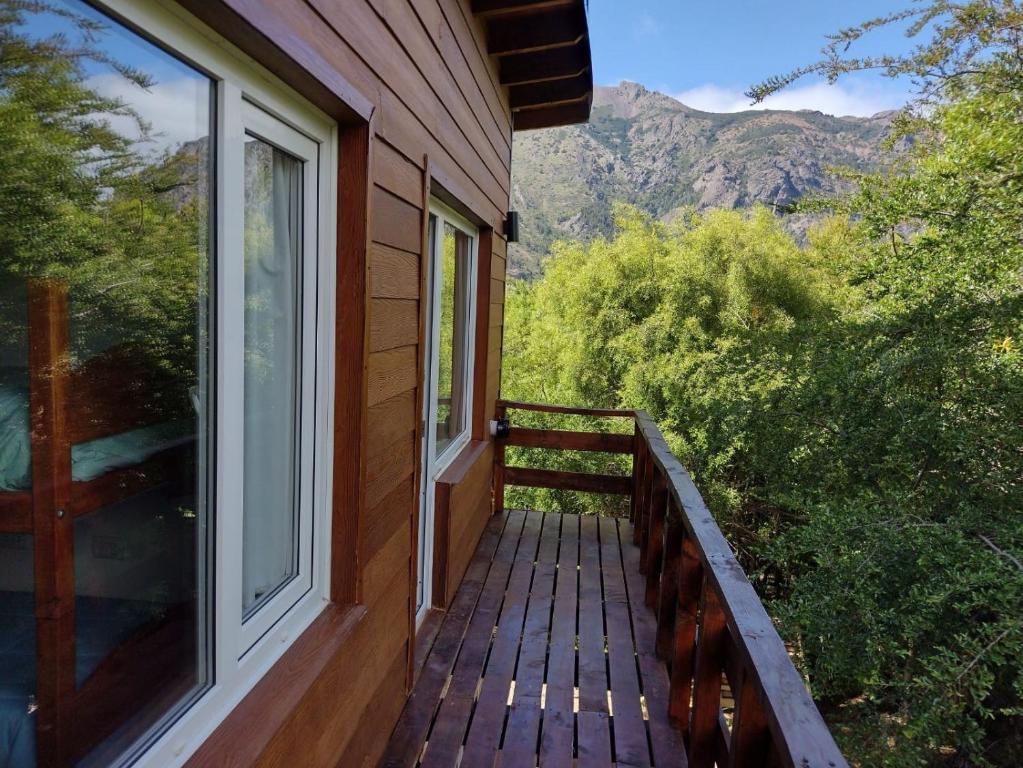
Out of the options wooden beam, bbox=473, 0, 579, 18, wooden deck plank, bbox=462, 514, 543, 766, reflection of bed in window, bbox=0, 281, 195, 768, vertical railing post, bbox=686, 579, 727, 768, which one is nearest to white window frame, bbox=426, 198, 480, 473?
wooden deck plank, bbox=462, 514, 543, 766

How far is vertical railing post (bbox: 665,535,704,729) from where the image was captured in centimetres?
214

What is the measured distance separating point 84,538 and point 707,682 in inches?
59.4

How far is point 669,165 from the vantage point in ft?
139

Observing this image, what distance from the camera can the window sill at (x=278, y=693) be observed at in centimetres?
112

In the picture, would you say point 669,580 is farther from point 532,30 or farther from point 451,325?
point 532,30

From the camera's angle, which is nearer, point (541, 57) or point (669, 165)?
point (541, 57)

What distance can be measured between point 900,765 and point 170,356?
3.65m

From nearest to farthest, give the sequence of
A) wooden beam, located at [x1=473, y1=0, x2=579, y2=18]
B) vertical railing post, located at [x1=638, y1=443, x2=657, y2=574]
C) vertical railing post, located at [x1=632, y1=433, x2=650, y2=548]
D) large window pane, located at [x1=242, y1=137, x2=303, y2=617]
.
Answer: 1. large window pane, located at [x1=242, y1=137, x2=303, y2=617]
2. wooden beam, located at [x1=473, y1=0, x2=579, y2=18]
3. vertical railing post, located at [x1=638, y1=443, x2=657, y2=574]
4. vertical railing post, located at [x1=632, y1=433, x2=650, y2=548]

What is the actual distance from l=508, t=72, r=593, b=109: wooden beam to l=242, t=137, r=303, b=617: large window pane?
10.5ft

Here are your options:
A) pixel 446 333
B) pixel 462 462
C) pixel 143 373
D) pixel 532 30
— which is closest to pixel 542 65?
pixel 532 30

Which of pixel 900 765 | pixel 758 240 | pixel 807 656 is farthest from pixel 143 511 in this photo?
pixel 758 240

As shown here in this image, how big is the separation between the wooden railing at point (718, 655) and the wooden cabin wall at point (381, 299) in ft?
2.85

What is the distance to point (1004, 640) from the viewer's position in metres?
2.87

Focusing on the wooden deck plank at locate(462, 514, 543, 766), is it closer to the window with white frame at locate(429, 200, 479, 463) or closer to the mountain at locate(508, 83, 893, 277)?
the window with white frame at locate(429, 200, 479, 463)
